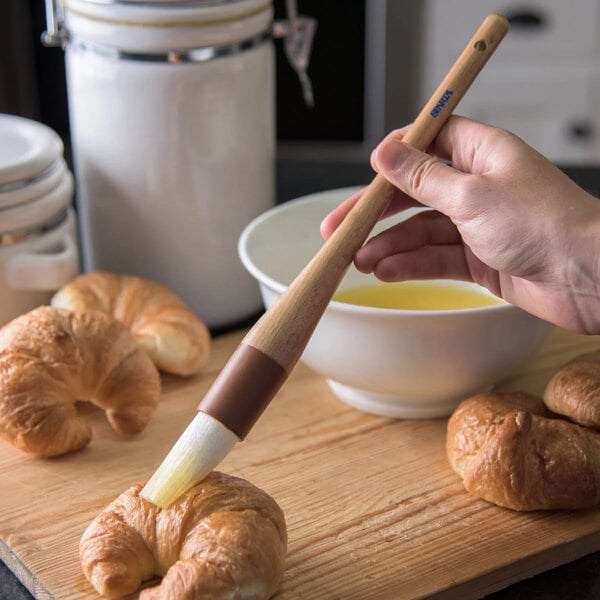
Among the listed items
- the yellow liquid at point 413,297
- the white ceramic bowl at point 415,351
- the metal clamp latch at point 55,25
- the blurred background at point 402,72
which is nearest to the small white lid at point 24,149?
the metal clamp latch at point 55,25

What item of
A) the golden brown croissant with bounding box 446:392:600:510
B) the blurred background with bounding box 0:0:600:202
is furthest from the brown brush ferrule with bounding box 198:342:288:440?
the blurred background with bounding box 0:0:600:202

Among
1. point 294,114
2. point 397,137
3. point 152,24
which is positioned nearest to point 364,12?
point 294,114

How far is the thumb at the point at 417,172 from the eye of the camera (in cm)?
101

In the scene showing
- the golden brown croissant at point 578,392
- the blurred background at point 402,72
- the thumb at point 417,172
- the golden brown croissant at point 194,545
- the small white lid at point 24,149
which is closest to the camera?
the golden brown croissant at point 194,545

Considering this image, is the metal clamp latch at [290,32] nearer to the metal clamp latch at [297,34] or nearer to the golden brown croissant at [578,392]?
the metal clamp latch at [297,34]

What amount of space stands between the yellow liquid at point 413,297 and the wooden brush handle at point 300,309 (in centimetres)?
27

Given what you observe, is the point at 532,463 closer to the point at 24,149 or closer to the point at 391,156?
the point at 391,156

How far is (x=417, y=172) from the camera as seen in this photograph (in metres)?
1.02

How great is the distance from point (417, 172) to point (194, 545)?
1.30ft

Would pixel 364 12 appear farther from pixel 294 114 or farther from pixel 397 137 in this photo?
pixel 397 137

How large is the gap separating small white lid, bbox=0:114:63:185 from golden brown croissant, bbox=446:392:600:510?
622 mm

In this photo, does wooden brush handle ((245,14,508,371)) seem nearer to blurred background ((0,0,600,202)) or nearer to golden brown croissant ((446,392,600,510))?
golden brown croissant ((446,392,600,510))

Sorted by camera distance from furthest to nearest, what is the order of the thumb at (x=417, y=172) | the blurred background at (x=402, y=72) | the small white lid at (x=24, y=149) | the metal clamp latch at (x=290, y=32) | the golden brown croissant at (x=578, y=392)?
the blurred background at (x=402, y=72) < the metal clamp latch at (x=290, y=32) < the small white lid at (x=24, y=149) < the golden brown croissant at (x=578, y=392) < the thumb at (x=417, y=172)

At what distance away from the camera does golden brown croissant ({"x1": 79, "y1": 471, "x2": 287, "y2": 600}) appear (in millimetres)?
887
